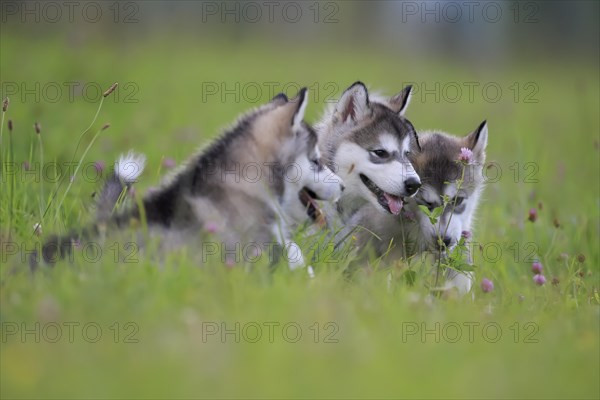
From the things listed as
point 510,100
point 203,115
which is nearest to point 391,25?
point 510,100

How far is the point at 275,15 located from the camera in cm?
2209

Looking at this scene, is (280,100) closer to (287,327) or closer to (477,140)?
(477,140)

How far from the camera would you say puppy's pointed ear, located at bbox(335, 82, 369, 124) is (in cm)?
566

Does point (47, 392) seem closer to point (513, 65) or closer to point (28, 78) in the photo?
point (28, 78)

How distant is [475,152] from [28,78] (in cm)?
713

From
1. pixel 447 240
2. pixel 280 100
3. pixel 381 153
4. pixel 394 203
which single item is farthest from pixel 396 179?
pixel 280 100

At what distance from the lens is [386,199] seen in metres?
5.44

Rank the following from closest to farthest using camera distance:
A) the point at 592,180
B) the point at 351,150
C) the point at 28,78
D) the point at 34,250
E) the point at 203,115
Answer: the point at 34,250 < the point at 351,150 < the point at 592,180 < the point at 28,78 < the point at 203,115

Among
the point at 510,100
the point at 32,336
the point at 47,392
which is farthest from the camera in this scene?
the point at 510,100

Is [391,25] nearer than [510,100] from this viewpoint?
No

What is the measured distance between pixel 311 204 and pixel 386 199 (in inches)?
20.1

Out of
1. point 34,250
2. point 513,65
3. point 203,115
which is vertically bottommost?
point 513,65

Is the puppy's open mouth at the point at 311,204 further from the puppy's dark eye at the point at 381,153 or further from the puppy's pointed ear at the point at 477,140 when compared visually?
the puppy's pointed ear at the point at 477,140

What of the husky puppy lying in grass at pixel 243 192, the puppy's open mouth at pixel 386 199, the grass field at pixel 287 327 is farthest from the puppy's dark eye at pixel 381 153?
the grass field at pixel 287 327
